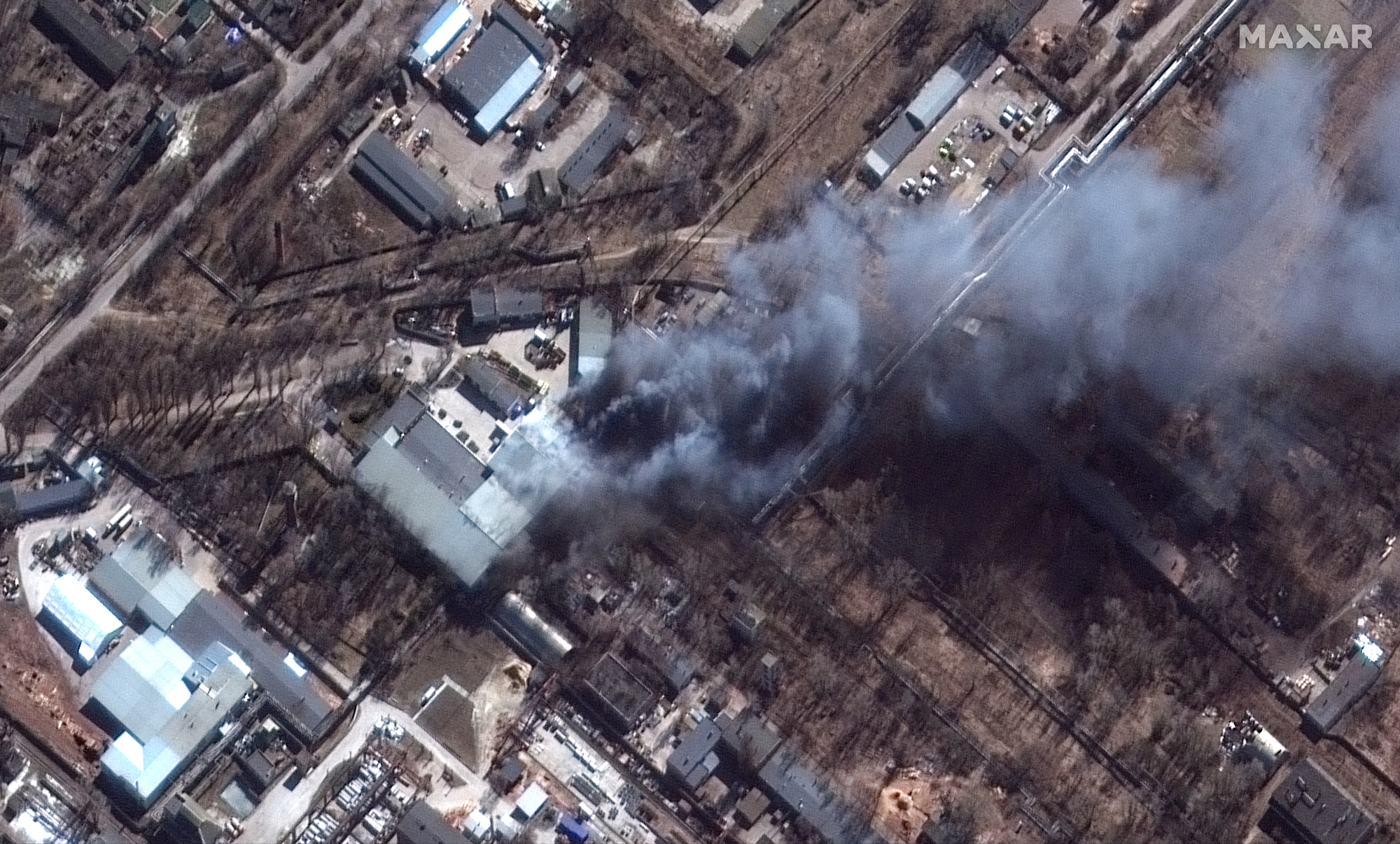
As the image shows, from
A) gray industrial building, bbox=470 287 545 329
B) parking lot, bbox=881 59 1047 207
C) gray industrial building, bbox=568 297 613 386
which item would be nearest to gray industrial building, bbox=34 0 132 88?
gray industrial building, bbox=470 287 545 329

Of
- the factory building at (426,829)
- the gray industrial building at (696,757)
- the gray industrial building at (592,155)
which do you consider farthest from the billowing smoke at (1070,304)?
the factory building at (426,829)

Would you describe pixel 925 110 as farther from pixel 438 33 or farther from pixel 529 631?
pixel 529 631

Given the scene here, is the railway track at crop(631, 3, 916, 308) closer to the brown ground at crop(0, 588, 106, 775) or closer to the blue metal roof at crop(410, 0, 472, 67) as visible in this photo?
the blue metal roof at crop(410, 0, 472, 67)

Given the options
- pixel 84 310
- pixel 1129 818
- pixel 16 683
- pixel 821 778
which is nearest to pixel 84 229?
pixel 84 310

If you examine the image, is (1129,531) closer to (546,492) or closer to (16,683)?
(546,492)

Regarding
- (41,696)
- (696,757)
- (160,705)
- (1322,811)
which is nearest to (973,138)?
(696,757)

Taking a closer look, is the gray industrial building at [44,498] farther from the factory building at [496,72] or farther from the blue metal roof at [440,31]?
the blue metal roof at [440,31]
